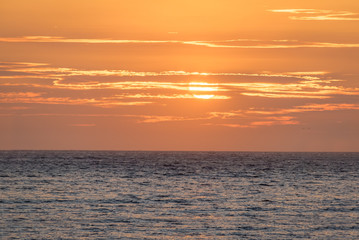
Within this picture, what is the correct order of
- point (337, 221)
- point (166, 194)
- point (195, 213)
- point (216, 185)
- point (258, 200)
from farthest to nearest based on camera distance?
point (216, 185) → point (166, 194) → point (258, 200) → point (195, 213) → point (337, 221)

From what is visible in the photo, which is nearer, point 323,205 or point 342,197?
point 323,205

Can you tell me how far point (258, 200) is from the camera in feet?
176

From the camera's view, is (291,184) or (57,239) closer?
(57,239)

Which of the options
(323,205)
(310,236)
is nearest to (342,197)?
(323,205)

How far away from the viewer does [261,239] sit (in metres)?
35.0

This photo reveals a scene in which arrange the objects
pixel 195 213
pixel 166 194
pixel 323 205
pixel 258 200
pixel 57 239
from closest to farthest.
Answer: pixel 57 239, pixel 195 213, pixel 323 205, pixel 258 200, pixel 166 194

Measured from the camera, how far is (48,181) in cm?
7388

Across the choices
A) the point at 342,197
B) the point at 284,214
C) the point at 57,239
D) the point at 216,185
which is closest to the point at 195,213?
the point at 284,214

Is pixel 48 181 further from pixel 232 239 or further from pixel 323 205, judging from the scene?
pixel 232 239

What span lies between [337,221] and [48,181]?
41897 mm

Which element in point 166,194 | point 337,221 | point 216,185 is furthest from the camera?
point 216,185

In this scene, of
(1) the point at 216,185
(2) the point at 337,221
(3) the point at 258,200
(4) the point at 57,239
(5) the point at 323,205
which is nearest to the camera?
(4) the point at 57,239

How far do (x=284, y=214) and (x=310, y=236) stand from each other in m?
8.88

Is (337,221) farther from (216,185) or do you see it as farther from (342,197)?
(216,185)
